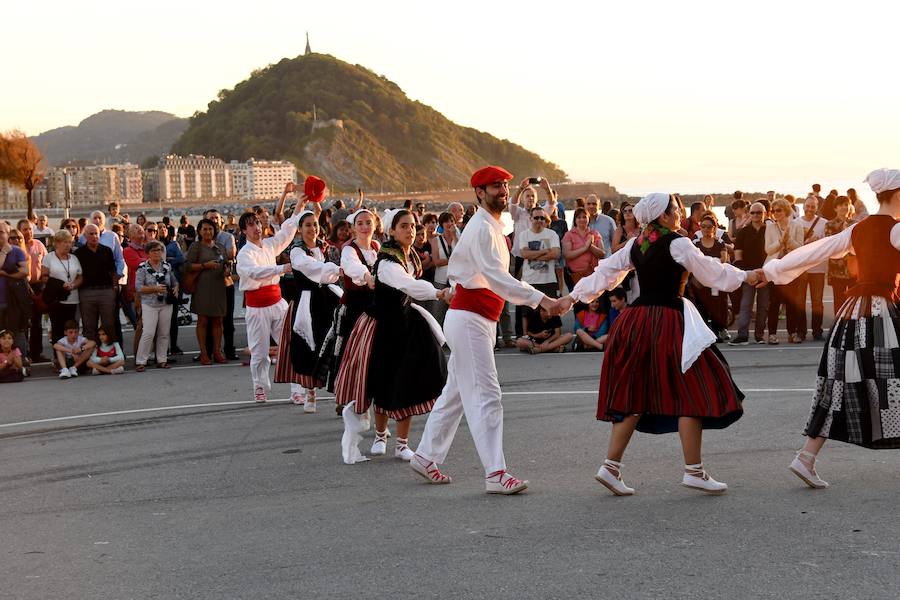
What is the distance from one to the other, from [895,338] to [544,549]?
2663mm

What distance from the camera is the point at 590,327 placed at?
50.1 feet

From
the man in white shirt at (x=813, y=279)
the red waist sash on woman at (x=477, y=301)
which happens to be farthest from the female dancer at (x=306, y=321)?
the man in white shirt at (x=813, y=279)

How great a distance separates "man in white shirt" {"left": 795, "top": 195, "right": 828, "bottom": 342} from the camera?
15.4m

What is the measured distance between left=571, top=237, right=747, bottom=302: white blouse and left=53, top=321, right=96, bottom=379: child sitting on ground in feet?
30.2

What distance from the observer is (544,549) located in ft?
19.3

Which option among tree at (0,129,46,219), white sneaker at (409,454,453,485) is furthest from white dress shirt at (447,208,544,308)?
tree at (0,129,46,219)

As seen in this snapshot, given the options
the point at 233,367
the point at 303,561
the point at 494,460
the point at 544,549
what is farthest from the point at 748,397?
the point at 233,367

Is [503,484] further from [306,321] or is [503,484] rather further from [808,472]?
[306,321]

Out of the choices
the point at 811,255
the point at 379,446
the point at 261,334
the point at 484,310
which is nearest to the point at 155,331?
the point at 261,334

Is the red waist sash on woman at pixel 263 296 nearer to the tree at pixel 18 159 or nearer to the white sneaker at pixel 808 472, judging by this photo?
the white sneaker at pixel 808 472

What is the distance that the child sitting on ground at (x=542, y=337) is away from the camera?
598 inches

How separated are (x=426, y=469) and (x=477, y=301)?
1.19 meters

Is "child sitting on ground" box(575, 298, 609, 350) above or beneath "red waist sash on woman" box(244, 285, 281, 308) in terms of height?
beneath

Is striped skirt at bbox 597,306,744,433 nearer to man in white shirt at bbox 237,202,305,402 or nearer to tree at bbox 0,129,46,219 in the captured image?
man in white shirt at bbox 237,202,305,402
